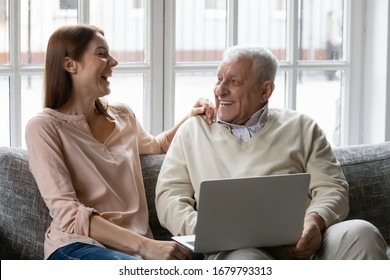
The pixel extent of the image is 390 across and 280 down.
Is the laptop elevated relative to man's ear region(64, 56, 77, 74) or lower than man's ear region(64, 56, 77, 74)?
lower

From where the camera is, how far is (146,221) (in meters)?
3.11

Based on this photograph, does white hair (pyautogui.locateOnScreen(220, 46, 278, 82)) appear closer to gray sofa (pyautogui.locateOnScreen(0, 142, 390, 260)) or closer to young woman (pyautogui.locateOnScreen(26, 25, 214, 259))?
young woman (pyautogui.locateOnScreen(26, 25, 214, 259))

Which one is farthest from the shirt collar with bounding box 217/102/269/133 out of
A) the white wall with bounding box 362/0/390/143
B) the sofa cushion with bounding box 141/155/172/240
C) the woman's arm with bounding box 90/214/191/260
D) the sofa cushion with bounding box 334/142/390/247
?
the white wall with bounding box 362/0/390/143

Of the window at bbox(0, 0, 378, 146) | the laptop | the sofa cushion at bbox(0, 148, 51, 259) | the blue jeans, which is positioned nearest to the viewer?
the laptop

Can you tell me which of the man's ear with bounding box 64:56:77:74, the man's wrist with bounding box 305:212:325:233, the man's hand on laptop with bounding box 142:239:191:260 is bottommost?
the man's hand on laptop with bounding box 142:239:191:260

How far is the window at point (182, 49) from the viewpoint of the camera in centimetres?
354

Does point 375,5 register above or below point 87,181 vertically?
above

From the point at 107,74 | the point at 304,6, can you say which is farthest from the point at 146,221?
the point at 304,6

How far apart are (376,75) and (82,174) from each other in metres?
1.60

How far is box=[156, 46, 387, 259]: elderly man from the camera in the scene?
3045mm

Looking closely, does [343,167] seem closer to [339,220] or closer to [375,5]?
[339,220]

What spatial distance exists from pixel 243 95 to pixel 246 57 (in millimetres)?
140
